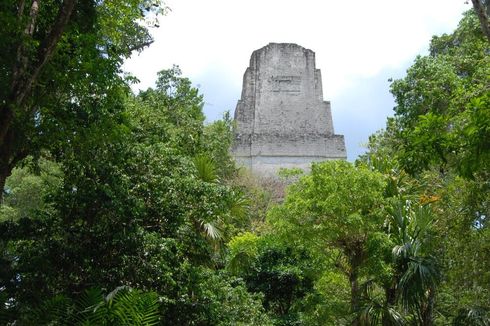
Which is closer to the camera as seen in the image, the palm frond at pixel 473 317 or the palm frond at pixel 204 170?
the palm frond at pixel 473 317

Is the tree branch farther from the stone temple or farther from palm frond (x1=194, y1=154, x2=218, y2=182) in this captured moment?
the stone temple

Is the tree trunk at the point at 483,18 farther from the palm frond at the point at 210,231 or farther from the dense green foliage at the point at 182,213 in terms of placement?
the palm frond at the point at 210,231

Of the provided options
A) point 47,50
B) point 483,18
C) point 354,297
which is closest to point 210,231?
point 354,297

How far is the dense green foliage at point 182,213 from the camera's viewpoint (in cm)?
653

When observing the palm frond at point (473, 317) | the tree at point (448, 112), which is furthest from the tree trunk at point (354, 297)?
the tree at point (448, 112)

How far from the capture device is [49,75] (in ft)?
21.0

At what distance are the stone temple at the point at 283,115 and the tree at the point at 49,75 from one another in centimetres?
1946

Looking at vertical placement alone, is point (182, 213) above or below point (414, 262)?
above

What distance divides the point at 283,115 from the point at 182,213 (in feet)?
67.7

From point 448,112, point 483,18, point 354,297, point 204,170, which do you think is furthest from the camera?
point 204,170

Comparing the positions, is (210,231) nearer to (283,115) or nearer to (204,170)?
(204,170)

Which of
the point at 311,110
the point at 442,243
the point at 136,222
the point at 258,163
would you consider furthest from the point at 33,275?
the point at 311,110

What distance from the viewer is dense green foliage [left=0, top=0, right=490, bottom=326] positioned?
257 inches

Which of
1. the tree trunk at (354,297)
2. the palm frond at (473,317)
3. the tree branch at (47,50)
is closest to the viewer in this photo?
the tree branch at (47,50)
